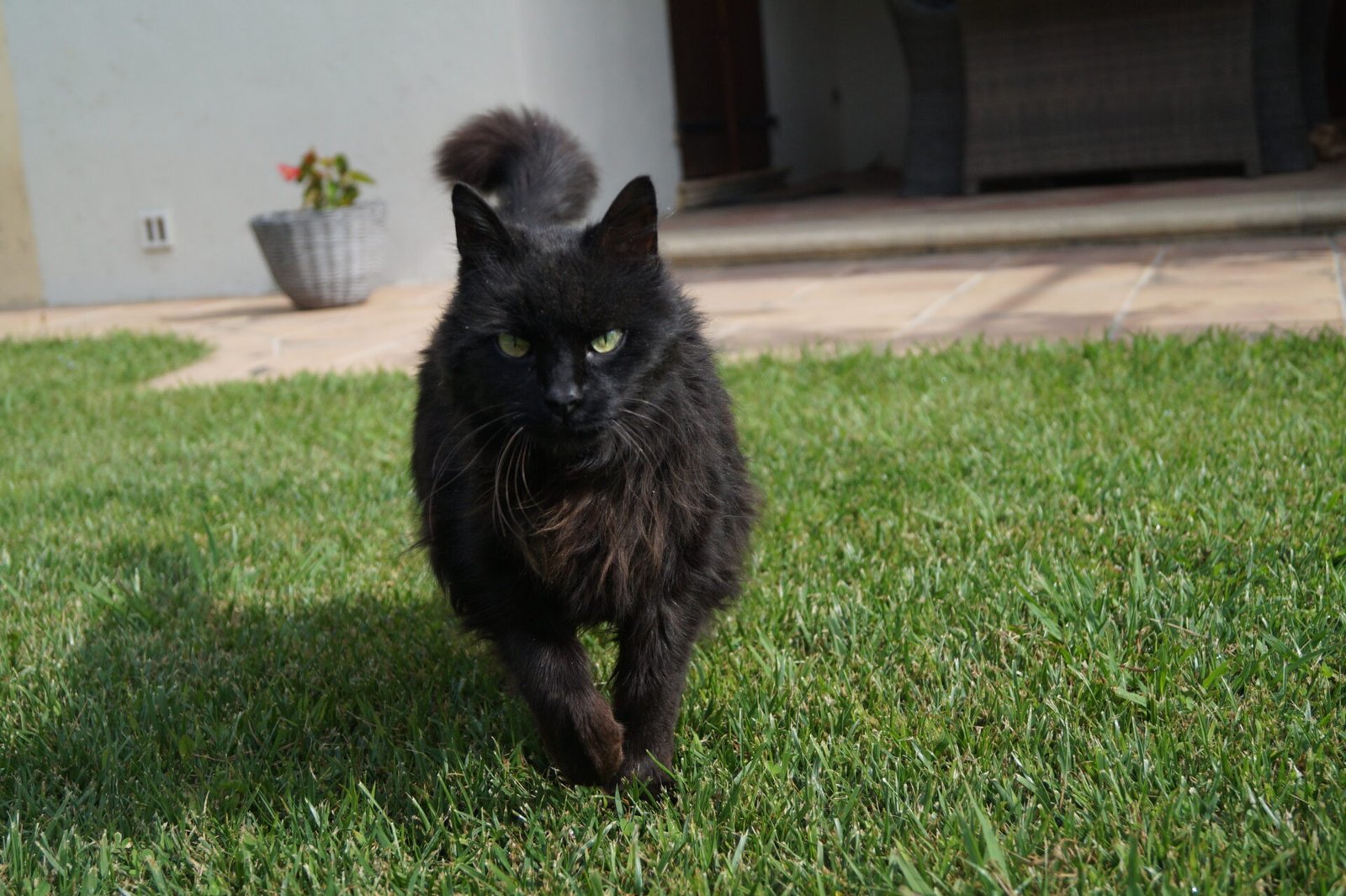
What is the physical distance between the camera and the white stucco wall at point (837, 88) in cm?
1091

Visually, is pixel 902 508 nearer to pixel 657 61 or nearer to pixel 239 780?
pixel 239 780

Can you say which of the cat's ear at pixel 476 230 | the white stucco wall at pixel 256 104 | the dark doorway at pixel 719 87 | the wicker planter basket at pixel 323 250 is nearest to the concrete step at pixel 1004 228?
the white stucco wall at pixel 256 104

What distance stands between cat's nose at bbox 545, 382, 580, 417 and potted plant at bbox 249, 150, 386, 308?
17.1ft

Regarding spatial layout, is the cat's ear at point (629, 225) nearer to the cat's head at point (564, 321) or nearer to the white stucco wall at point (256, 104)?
the cat's head at point (564, 321)

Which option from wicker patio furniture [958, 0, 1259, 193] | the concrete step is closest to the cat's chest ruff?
the concrete step

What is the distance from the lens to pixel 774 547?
2576mm

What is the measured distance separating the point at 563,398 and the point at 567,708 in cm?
43

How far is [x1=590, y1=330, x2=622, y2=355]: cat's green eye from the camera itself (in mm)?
1585

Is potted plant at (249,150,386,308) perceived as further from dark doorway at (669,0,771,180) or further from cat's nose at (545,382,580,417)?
cat's nose at (545,382,580,417)

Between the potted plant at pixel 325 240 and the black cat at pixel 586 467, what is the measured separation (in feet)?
16.2

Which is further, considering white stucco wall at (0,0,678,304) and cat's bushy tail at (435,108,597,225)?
white stucco wall at (0,0,678,304)

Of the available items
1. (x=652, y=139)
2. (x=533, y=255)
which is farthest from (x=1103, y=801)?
(x=652, y=139)

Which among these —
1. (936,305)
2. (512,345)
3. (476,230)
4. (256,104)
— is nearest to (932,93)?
(936,305)

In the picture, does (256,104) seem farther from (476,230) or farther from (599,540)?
(599,540)
